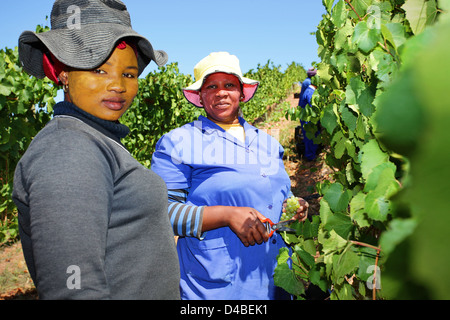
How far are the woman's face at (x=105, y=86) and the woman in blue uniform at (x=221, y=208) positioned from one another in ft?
2.02

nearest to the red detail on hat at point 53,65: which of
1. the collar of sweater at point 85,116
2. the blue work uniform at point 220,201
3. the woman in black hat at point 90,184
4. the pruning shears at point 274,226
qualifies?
the woman in black hat at point 90,184

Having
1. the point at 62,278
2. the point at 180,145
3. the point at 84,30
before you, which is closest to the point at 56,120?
the point at 84,30

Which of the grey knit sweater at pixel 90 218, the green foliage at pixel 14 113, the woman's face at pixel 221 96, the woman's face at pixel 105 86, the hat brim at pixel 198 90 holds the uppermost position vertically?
the green foliage at pixel 14 113

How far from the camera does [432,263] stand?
26 cm

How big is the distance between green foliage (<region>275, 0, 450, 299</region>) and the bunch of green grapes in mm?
112

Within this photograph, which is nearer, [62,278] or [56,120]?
[62,278]

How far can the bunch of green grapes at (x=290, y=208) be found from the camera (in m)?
1.89

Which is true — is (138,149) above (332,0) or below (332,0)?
above

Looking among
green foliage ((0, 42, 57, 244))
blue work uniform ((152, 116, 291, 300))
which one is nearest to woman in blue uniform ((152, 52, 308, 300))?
blue work uniform ((152, 116, 291, 300))

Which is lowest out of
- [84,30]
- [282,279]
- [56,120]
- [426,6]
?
[282,279]

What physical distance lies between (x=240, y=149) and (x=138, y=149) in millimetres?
6784

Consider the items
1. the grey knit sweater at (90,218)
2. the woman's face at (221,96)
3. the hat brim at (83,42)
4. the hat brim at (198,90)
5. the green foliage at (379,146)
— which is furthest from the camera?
the hat brim at (198,90)

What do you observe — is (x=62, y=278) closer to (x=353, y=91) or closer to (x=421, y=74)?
(x=421, y=74)

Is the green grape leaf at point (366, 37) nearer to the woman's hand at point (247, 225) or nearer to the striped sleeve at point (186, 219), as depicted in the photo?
the woman's hand at point (247, 225)
